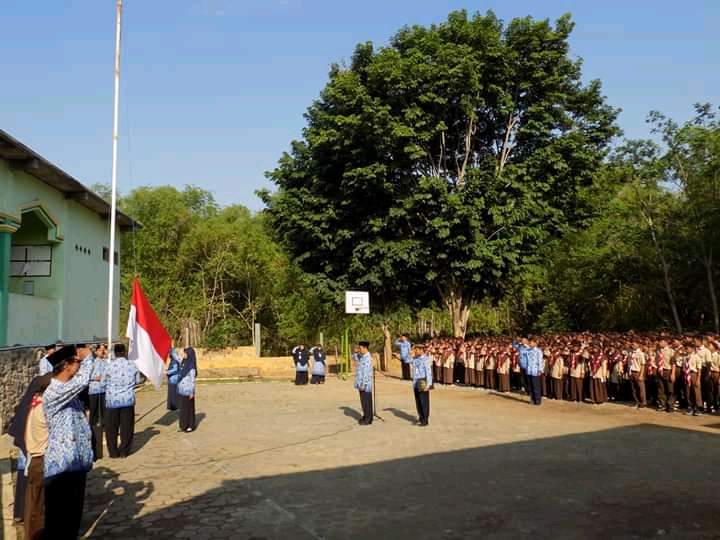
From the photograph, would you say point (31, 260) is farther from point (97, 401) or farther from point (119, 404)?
point (119, 404)

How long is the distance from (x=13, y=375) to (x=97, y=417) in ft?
16.6

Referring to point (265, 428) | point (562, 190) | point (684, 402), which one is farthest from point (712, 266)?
point (265, 428)

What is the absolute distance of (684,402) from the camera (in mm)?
14586

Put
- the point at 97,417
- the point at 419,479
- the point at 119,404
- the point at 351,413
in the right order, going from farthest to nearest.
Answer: the point at 351,413, the point at 97,417, the point at 119,404, the point at 419,479

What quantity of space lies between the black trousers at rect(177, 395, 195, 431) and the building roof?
7874 millimetres

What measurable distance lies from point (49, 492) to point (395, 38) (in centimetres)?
2438

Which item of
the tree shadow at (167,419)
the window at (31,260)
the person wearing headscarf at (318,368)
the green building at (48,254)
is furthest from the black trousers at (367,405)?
the window at (31,260)

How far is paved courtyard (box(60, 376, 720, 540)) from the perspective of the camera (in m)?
6.34

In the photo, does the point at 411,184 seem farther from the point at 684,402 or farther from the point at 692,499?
the point at 692,499

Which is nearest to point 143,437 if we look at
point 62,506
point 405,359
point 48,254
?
point 62,506

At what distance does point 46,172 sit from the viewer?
1792 centimetres

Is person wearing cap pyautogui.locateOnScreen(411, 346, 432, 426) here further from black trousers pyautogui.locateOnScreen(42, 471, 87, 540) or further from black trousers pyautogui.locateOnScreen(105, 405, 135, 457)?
black trousers pyautogui.locateOnScreen(42, 471, 87, 540)

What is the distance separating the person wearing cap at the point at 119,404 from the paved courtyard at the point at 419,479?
33 centimetres

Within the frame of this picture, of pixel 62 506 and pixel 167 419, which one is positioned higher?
pixel 62 506
